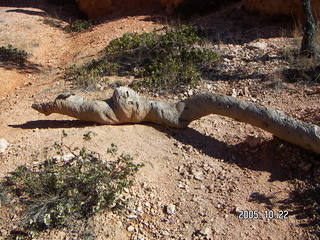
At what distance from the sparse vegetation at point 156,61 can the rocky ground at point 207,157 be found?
10.6 inches

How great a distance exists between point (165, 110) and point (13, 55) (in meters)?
4.62

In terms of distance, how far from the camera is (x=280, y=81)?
5.63 m

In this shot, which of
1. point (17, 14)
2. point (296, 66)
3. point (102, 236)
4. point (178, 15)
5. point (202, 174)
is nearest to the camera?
point (102, 236)

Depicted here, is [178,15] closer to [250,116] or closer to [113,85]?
[113,85]

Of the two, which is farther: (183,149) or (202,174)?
(183,149)

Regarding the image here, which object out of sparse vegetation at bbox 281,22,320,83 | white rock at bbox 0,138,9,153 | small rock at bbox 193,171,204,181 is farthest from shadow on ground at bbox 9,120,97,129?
sparse vegetation at bbox 281,22,320,83

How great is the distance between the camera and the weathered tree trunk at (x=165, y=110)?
13.5 ft

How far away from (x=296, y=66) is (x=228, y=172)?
102 inches

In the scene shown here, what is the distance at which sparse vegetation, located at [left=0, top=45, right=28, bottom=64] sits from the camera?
26.3 ft

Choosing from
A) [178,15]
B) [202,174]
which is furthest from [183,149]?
[178,15]

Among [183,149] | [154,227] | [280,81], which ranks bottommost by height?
[154,227]

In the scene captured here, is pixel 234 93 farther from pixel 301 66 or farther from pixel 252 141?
pixel 252 141

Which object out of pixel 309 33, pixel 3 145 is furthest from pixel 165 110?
pixel 309 33

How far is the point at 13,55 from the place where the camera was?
8.05 metres
